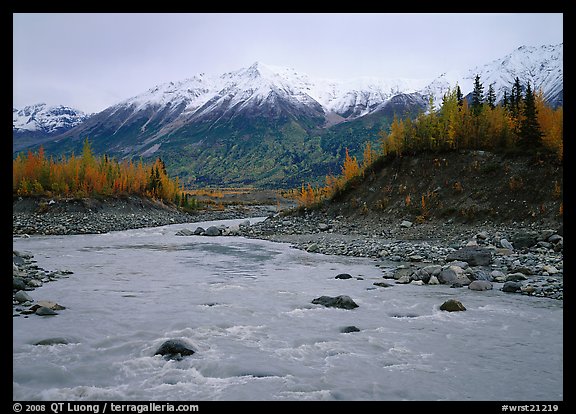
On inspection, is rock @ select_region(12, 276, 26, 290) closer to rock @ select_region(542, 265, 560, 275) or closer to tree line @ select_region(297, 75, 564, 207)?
rock @ select_region(542, 265, 560, 275)

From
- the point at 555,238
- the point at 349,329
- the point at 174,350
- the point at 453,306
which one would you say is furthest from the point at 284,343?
the point at 555,238

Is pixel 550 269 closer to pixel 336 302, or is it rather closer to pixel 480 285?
Answer: pixel 480 285

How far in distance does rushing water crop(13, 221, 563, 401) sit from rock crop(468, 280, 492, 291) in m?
0.55

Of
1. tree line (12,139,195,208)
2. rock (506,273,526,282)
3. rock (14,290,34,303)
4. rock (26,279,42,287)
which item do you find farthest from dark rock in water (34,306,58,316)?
tree line (12,139,195,208)

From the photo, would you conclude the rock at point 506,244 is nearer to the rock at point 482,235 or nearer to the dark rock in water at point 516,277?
the rock at point 482,235

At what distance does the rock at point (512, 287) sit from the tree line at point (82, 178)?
68.5 metres

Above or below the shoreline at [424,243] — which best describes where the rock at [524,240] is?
above

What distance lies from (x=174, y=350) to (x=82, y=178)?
79102 mm

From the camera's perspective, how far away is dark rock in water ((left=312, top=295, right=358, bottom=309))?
16.3 meters

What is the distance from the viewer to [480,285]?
1869 cm

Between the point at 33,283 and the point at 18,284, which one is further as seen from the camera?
the point at 33,283

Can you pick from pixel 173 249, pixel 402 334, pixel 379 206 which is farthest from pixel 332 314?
pixel 379 206

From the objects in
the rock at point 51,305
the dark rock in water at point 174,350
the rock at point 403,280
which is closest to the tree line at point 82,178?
the rock at point 51,305

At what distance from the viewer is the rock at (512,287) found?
18.0 m
